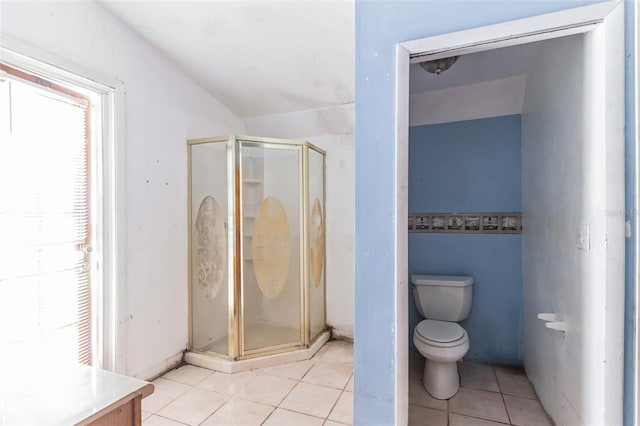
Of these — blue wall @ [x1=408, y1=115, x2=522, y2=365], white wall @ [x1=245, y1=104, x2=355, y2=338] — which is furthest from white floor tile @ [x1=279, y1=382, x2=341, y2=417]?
blue wall @ [x1=408, y1=115, x2=522, y2=365]

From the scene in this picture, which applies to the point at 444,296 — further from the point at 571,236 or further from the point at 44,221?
the point at 44,221

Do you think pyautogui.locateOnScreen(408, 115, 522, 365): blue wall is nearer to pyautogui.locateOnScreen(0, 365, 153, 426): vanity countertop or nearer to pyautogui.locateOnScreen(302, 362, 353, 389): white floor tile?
pyautogui.locateOnScreen(302, 362, 353, 389): white floor tile

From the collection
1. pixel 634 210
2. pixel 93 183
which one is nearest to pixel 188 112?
pixel 93 183

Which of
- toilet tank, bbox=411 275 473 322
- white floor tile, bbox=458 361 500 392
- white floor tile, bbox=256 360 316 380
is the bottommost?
white floor tile, bbox=458 361 500 392

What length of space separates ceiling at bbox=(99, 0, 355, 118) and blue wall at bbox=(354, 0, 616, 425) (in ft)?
1.53

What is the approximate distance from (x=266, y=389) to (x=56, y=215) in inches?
64.6

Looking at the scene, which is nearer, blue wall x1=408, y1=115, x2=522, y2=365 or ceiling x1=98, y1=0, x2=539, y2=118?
ceiling x1=98, y1=0, x2=539, y2=118

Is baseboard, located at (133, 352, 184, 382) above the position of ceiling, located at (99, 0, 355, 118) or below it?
below

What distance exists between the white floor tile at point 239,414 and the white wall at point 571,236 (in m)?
1.56

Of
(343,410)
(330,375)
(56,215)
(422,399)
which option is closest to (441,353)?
(422,399)

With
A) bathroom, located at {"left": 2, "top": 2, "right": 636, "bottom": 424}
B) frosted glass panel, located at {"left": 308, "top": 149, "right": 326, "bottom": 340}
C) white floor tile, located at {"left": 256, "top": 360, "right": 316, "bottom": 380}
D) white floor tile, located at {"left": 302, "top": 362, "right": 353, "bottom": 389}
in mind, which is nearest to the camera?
bathroom, located at {"left": 2, "top": 2, "right": 636, "bottom": 424}

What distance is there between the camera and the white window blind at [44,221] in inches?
61.3

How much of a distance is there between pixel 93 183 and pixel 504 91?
2.88m

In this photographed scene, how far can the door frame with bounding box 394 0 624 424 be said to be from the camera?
114 centimetres
